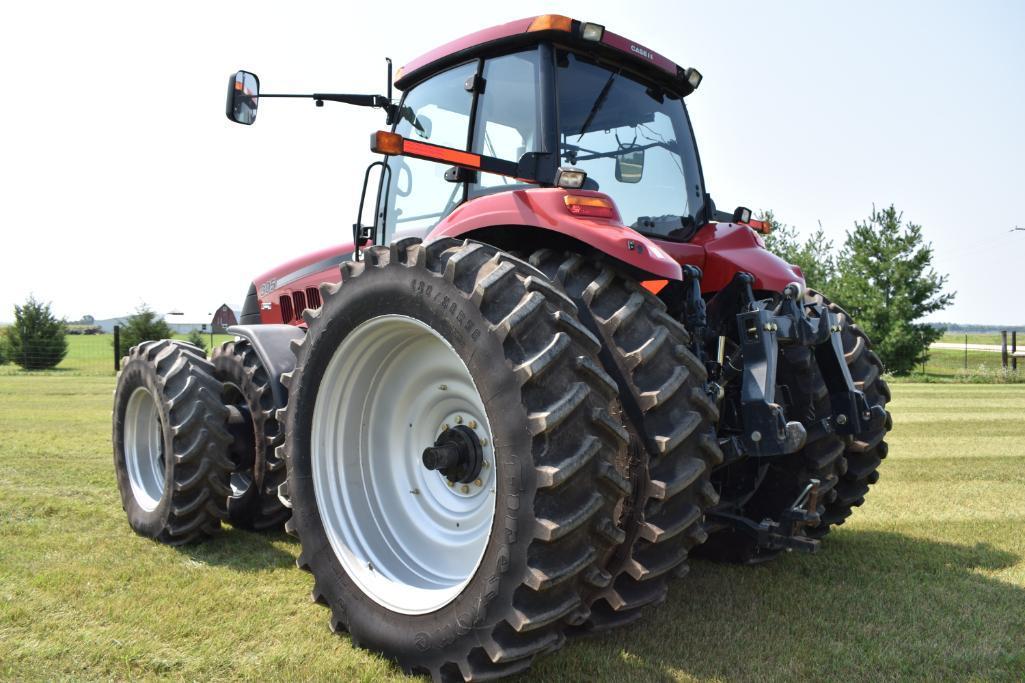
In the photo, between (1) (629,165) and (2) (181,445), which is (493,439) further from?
(2) (181,445)

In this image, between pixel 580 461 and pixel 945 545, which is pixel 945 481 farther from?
pixel 580 461

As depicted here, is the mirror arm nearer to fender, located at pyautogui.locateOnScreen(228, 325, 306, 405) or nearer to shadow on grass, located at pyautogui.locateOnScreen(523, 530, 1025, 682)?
fender, located at pyautogui.locateOnScreen(228, 325, 306, 405)

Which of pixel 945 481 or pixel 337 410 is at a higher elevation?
pixel 337 410

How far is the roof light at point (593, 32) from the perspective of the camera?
138 inches

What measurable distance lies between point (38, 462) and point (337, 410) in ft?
17.5

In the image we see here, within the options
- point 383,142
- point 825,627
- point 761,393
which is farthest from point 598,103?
point 825,627

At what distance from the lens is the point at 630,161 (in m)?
4.10

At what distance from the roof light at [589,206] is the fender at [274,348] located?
2137mm

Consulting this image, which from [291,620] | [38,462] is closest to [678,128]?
[291,620]

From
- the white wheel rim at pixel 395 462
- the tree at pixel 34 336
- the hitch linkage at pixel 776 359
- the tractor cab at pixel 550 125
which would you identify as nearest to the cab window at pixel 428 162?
the tractor cab at pixel 550 125

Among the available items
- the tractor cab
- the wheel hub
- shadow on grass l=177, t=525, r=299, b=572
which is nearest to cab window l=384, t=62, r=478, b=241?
the tractor cab

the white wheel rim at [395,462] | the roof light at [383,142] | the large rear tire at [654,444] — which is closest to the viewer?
the large rear tire at [654,444]

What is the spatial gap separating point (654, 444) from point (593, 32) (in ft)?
6.65

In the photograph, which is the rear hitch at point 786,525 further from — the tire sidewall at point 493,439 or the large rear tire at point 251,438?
the large rear tire at point 251,438
